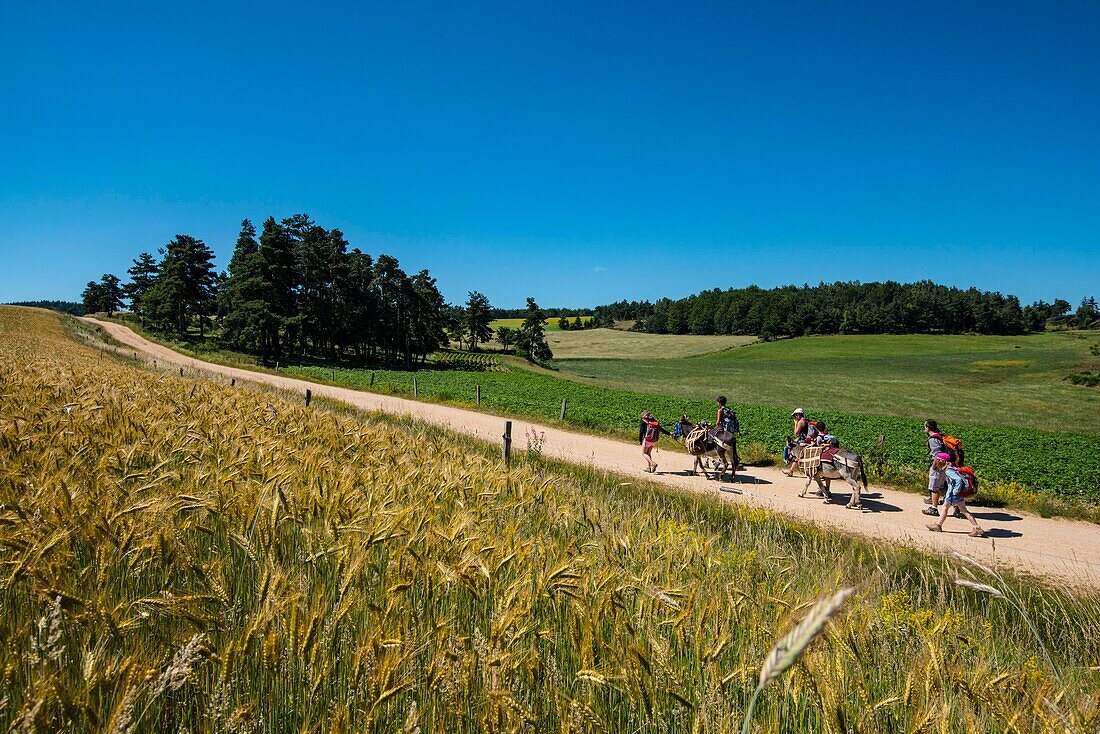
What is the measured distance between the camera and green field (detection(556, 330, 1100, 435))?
41094 mm

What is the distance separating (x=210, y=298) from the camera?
243 ft

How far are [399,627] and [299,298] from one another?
72.1m

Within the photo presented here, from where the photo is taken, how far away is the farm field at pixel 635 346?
117 metres

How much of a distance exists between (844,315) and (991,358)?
177 ft

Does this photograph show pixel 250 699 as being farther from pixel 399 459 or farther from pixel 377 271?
pixel 377 271

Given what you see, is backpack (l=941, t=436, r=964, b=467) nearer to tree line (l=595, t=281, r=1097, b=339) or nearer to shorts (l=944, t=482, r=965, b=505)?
shorts (l=944, t=482, r=965, b=505)

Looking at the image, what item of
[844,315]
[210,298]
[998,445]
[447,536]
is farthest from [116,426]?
[844,315]

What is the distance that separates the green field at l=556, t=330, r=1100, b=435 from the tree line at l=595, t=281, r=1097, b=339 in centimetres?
1386

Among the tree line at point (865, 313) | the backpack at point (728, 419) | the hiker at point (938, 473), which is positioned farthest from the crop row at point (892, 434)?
the tree line at point (865, 313)

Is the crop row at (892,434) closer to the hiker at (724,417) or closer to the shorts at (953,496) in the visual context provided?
the hiker at (724,417)

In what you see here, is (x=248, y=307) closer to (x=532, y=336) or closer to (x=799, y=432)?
(x=532, y=336)

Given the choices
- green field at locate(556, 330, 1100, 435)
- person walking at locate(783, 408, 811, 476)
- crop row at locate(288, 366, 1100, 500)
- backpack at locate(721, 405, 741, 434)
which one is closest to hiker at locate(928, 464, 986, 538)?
person walking at locate(783, 408, 811, 476)

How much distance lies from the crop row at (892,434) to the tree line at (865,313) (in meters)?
107

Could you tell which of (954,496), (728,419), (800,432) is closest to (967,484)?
(954,496)
